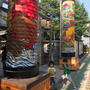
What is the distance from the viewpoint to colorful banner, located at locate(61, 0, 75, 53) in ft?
39.9

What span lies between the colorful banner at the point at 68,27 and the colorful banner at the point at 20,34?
26.9 feet

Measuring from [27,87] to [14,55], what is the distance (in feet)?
3.93

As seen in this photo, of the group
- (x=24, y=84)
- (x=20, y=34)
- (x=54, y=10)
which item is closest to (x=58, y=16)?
(x=54, y=10)

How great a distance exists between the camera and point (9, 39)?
14.5 feet

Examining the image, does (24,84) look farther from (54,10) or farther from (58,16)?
(58,16)

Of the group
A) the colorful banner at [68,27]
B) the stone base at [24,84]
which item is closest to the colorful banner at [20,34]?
the stone base at [24,84]

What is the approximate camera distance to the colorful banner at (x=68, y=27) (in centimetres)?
1216

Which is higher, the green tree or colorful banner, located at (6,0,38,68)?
the green tree

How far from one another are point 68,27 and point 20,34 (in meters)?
8.61

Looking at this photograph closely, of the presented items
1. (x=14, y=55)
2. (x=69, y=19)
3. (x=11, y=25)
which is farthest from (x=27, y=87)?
(x=69, y=19)

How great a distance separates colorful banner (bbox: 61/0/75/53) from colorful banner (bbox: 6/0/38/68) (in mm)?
8213

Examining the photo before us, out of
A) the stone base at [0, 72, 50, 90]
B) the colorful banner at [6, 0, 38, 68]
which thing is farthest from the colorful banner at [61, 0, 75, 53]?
the colorful banner at [6, 0, 38, 68]

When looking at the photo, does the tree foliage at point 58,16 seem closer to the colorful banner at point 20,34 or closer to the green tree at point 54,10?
the green tree at point 54,10

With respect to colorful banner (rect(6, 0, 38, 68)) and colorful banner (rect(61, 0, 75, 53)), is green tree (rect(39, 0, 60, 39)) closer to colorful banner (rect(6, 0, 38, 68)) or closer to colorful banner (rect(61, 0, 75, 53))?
colorful banner (rect(61, 0, 75, 53))
